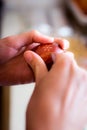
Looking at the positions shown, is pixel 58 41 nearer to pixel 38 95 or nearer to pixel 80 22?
pixel 38 95

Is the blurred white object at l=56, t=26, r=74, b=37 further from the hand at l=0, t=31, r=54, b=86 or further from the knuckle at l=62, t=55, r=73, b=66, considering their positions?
the knuckle at l=62, t=55, r=73, b=66

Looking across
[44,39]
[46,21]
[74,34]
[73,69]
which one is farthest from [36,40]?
[46,21]

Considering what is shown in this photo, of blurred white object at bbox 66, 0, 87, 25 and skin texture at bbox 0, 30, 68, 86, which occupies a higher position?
skin texture at bbox 0, 30, 68, 86

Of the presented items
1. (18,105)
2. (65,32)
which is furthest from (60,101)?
(65,32)

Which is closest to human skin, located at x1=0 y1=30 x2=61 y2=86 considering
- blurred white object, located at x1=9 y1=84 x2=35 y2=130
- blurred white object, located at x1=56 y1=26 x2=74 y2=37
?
blurred white object, located at x1=9 y1=84 x2=35 y2=130

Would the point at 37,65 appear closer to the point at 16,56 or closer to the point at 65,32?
the point at 16,56

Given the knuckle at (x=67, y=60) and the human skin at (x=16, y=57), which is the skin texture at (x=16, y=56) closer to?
the human skin at (x=16, y=57)

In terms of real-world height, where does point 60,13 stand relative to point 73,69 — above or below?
below
